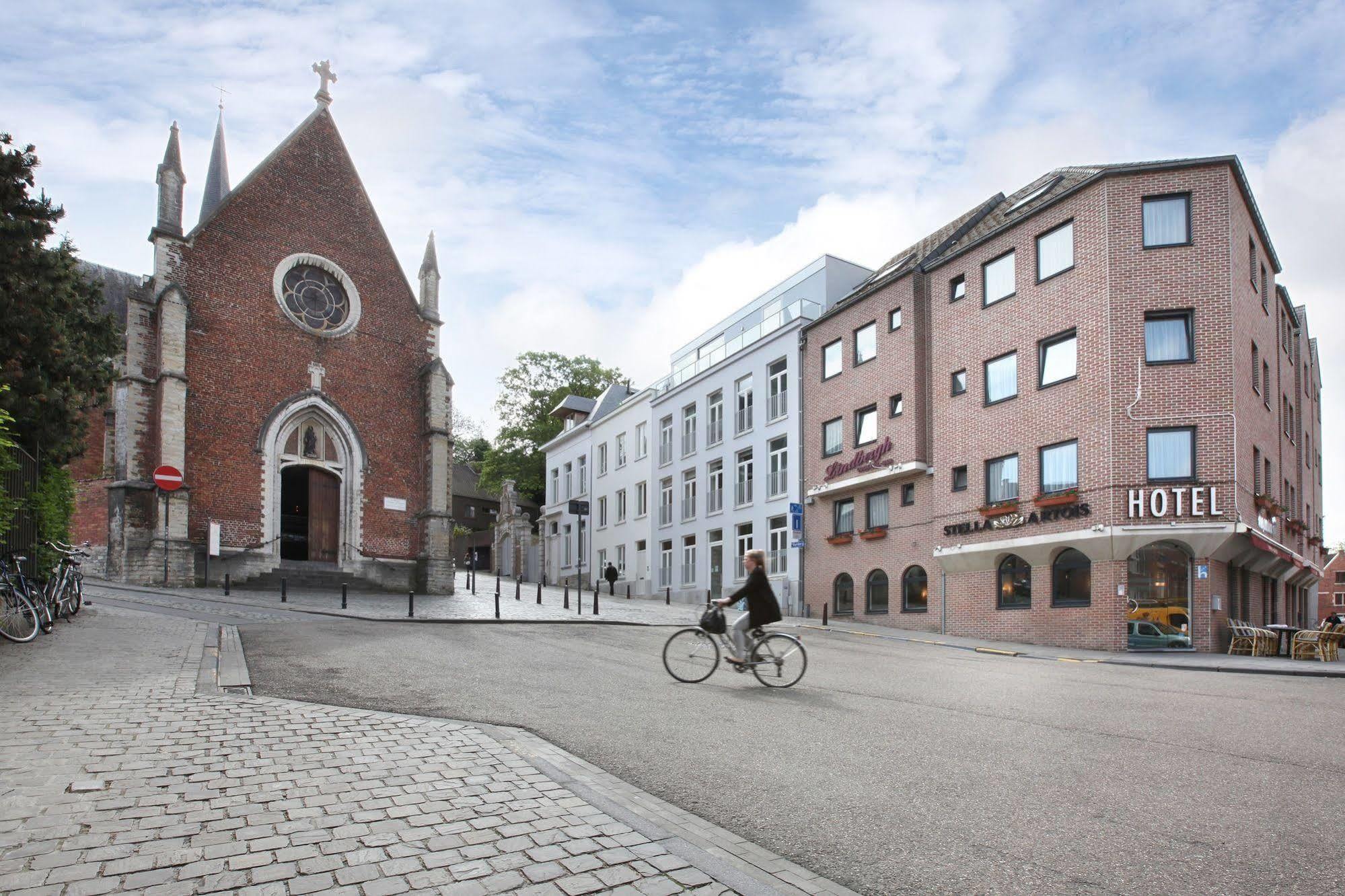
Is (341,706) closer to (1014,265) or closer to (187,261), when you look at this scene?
(1014,265)

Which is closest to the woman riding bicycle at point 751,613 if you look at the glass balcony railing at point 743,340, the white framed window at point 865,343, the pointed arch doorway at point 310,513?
the white framed window at point 865,343

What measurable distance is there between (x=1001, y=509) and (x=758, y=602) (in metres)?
13.5

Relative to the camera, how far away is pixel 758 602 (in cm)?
1004

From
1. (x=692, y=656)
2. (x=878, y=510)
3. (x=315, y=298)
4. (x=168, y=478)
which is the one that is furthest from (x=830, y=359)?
(x=692, y=656)

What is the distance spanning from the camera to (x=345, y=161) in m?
30.2

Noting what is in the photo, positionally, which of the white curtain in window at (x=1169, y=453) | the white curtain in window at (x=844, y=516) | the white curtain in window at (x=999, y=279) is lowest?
the white curtain in window at (x=844, y=516)

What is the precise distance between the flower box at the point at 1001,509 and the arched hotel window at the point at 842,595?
19.5 ft

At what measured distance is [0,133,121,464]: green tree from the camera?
16266 mm

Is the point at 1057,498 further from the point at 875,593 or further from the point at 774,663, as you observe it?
the point at 774,663

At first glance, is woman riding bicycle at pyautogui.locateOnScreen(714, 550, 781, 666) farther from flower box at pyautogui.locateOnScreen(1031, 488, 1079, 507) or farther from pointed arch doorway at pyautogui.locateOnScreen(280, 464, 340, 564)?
pointed arch doorway at pyautogui.locateOnScreen(280, 464, 340, 564)

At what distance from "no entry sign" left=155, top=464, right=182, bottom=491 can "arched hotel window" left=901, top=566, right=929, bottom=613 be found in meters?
19.3

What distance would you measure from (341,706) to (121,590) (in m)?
17.0

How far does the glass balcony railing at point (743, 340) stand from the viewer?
101 feet

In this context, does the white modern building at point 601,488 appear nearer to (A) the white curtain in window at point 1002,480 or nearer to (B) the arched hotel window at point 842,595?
(B) the arched hotel window at point 842,595
